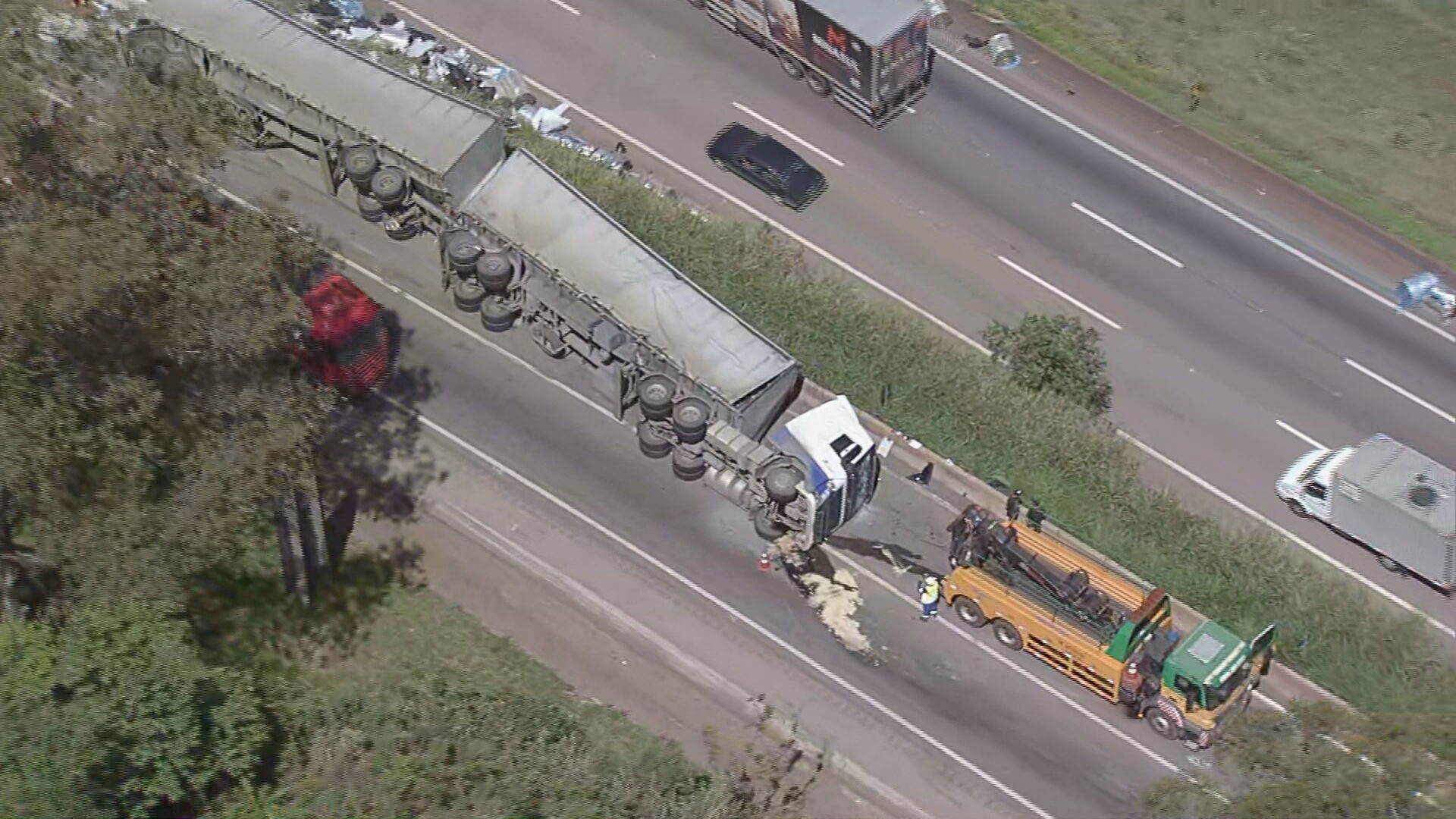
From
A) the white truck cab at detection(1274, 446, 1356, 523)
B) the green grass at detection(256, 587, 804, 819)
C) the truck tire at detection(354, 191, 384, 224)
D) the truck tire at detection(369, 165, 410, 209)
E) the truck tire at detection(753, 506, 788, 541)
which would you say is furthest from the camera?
the truck tire at detection(354, 191, 384, 224)

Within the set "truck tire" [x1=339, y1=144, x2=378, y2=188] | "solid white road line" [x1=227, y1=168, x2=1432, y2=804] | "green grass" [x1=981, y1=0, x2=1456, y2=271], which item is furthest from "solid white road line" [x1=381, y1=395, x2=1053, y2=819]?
"green grass" [x1=981, y1=0, x2=1456, y2=271]

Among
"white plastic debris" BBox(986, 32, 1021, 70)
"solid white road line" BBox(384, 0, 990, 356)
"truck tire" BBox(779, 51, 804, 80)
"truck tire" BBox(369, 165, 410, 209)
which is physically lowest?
"truck tire" BBox(369, 165, 410, 209)

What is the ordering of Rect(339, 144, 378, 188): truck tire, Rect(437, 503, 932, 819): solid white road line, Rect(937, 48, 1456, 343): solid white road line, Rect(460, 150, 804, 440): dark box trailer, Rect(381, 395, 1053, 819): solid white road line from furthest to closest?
1. Rect(937, 48, 1456, 343): solid white road line
2. Rect(339, 144, 378, 188): truck tire
3. Rect(460, 150, 804, 440): dark box trailer
4. Rect(381, 395, 1053, 819): solid white road line
5. Rect(437, 503, 932, 819): solid white road line

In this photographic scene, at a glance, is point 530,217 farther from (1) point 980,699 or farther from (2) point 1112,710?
(2) point 1112,710

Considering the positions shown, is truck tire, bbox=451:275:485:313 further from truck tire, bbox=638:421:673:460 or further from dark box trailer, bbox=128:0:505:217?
truck tire, bbox=638:421:673:460

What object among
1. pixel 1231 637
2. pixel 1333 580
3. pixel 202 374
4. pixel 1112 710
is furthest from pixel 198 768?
pixel 1333 580

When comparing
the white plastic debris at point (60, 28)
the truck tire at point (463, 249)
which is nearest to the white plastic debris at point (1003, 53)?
the truck tire at point (463, 249)

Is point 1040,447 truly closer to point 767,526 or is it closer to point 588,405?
point 767,526
